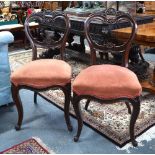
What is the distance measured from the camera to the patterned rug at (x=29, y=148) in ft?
6.08

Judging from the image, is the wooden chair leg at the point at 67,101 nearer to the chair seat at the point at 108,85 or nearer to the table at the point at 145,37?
the chair seat at the point at 108,85

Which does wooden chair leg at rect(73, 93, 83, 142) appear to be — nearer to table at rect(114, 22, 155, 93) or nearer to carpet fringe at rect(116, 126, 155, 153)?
carpet fringe at rect(116, 126, 155, 153)

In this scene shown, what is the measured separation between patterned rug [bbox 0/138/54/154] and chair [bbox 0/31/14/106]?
24.6 inches

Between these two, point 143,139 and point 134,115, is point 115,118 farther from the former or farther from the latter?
point 134,115

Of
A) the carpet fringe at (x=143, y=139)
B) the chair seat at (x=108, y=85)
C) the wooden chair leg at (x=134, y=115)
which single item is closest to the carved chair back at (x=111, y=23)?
the chair seat at (x=108, y=85)

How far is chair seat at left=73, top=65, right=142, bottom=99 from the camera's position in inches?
67.9

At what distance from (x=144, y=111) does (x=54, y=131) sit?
35.4 inches

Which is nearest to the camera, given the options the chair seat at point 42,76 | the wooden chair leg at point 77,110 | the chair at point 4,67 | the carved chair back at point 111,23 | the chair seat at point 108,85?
the chair seat at point 108,85

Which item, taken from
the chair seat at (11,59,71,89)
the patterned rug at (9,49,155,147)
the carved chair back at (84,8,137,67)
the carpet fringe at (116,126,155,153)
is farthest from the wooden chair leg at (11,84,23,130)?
the carpet fringe at (116,126,155,153)

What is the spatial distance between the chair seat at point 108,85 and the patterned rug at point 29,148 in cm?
52

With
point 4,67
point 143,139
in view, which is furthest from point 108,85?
point 4,67

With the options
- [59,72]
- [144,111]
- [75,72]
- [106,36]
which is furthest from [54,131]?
[75,72]

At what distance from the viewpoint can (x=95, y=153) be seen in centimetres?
184

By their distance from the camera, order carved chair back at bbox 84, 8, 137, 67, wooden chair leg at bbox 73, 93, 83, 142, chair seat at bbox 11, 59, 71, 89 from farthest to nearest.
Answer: carved chair back at bbox 84, 8, 137, 67
chair seat at bbox 11, 59, 71, 89
wooden chair leg at bbox 73, 93, 83, 142
